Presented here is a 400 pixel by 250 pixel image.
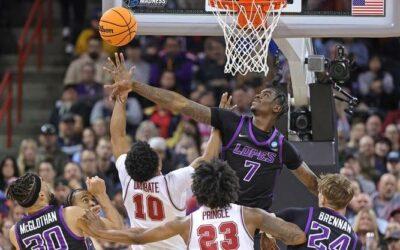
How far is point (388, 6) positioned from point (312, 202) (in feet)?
7.22

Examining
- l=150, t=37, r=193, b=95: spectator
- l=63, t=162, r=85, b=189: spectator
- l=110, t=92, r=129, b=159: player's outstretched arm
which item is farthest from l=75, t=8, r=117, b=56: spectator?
l=110, t=92, r=129, b=159: player's outstretched arm

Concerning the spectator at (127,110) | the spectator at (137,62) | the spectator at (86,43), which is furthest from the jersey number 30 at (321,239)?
the spectator at (86,43)

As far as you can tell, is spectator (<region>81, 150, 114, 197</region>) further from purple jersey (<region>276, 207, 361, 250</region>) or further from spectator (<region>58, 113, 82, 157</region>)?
purple jersey (<region>276, 207, 361, 250</region>)

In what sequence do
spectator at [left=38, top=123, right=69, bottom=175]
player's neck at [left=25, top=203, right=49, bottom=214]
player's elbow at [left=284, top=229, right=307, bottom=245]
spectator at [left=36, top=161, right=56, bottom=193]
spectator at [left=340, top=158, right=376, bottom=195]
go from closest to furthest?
player's elbow at [left=284, top=229, right=307, bottom=245] < player's neck at [left=25, top=203, right=49, bottom=214] < spectator at [left=340, top=158, right=376, bottom=195] < spectator at [left=36, top=161, right=56, bottom=193] < spectator at [left=38, top=123, right=69, bottom=175]

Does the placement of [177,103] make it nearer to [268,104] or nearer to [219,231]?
[268,104]

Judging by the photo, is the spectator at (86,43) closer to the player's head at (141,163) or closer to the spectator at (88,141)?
the spectator at (88,141)

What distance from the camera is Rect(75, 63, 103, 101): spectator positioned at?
18.2 meters

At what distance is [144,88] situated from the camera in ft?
31.5

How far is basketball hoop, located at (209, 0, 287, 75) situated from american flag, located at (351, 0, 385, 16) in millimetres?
687

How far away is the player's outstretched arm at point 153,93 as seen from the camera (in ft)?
31.5

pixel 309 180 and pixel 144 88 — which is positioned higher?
pixel 144 88

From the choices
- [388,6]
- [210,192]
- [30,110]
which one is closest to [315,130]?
[388,6]

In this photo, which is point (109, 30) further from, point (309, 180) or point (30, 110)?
point (30, 110)

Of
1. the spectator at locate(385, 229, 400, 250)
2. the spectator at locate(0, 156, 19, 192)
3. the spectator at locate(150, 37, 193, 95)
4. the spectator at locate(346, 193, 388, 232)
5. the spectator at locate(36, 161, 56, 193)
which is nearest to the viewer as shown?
the spectator at locate(385, 229, 400, 250)
